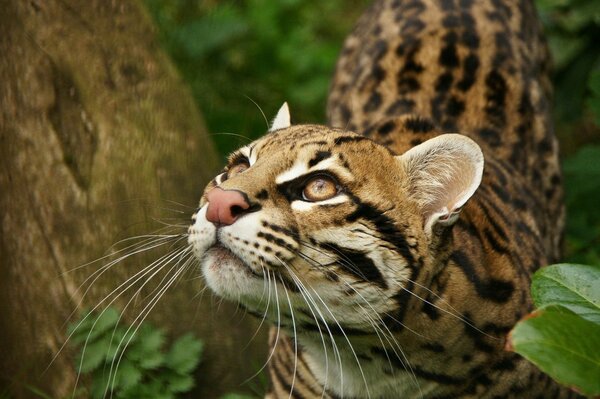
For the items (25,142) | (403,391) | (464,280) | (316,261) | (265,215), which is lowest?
(403,391)

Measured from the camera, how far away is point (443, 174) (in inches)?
155

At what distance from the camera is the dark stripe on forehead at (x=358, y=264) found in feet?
12.1

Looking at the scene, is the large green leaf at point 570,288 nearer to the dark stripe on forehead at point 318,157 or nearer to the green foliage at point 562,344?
the green foliage at point 562,344

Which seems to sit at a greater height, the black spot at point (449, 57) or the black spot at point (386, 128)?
the black spot at point (449, 57)

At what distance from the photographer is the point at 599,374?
2.71 m

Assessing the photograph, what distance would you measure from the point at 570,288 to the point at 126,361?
8.34 feet

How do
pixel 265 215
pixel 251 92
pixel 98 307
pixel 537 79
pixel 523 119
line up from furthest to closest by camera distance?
pixel 251 92 < pixel 537 79 < pixel 523 119 < pixel 98 307 < pixel 265 215

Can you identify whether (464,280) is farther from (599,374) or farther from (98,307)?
Answer: (98,307)

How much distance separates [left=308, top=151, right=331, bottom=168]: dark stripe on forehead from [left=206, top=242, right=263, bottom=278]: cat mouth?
469 mm

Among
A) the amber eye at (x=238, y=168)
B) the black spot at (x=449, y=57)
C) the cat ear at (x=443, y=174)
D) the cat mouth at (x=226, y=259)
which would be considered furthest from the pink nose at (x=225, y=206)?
the black spot at (x=449, y=57)

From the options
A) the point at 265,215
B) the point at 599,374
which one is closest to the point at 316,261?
the point at 265,215

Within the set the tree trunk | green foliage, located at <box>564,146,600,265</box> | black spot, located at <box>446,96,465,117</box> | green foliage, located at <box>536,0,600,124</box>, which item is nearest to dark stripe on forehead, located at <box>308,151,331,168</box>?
the tree trunk

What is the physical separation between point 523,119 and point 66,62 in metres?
2.59

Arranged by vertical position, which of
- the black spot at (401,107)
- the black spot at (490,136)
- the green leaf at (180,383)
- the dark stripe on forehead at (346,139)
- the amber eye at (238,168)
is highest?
the amber eye at (238,168)
